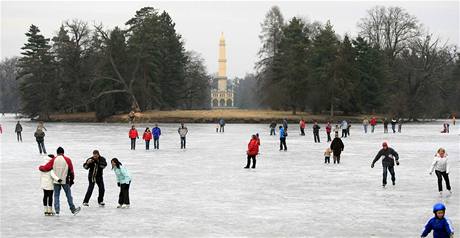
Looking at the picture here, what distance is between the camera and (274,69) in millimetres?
80812

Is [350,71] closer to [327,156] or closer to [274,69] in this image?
[274,69]

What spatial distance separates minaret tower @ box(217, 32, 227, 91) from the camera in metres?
164

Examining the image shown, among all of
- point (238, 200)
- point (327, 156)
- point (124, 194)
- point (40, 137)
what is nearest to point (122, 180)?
point (124, 194)

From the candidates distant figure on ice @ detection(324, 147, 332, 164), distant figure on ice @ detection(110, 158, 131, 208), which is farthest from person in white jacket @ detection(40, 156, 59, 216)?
distant figure on ice @ detection(324, 147, 332, 164)

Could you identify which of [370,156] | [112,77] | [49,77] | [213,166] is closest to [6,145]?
[213,166]

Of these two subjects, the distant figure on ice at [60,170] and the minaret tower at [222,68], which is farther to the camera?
the minaret tower at [222,68]

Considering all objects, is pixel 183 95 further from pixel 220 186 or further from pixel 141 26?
pixel 220 186

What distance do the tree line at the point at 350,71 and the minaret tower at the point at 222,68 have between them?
74400 millimetres

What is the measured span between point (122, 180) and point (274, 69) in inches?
2666

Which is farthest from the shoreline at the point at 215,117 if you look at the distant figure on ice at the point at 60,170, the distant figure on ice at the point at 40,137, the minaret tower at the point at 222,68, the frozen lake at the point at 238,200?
the minaret tower at the point at 222,68

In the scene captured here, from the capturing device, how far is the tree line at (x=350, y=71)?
7488 centimetres

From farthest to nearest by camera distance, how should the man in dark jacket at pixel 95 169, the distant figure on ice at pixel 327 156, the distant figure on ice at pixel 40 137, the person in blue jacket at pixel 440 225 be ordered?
1. the distant figure on ice at pixel 40 137
2. the distant figure on ice at pixel 327 156
3. the man in dark jacket at pixel 95 169
4. the person in blue jacket at pixel 440 225

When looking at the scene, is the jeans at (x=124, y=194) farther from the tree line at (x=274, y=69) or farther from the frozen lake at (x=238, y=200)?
the tree line at (x=274, y=69)

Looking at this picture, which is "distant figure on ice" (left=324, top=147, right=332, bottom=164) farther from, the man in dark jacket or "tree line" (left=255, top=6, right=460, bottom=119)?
"tree line" (left=255, top=6, right=460, bottom=119)
